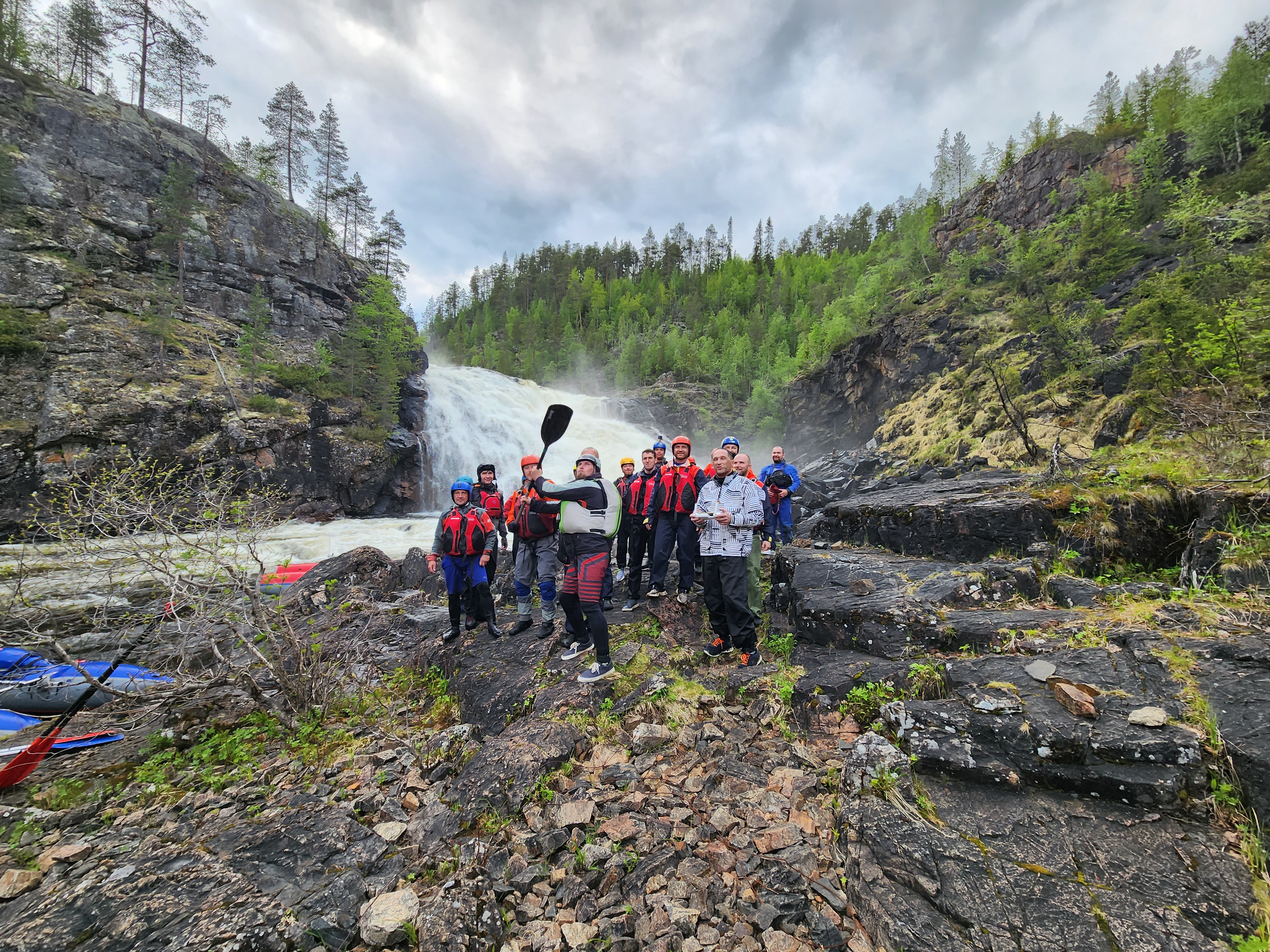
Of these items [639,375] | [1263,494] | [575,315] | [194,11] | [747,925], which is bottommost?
[747,925]

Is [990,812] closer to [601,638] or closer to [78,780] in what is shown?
[601,638]

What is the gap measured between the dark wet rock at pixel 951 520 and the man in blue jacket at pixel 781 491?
872 millimetres

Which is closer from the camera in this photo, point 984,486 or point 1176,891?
point 1176,891

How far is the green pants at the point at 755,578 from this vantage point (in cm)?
568

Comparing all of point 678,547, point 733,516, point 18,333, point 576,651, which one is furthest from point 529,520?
point 18,333

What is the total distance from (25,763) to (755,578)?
7.07m

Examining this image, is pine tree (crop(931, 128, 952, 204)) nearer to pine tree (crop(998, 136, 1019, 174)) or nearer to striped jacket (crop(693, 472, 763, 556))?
pine tree (crop(998, 136, 1019, 174))

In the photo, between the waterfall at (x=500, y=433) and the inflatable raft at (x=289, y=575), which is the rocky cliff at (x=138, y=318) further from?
the inflatable raft at (x=289, y=575)

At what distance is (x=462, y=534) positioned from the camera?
258 inches

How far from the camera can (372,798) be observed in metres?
3.59

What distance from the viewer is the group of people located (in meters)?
5.04

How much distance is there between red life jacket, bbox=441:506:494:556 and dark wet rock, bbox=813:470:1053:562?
6187 mm

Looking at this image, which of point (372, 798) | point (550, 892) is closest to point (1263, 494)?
point (550, 892)

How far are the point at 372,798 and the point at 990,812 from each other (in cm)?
419
